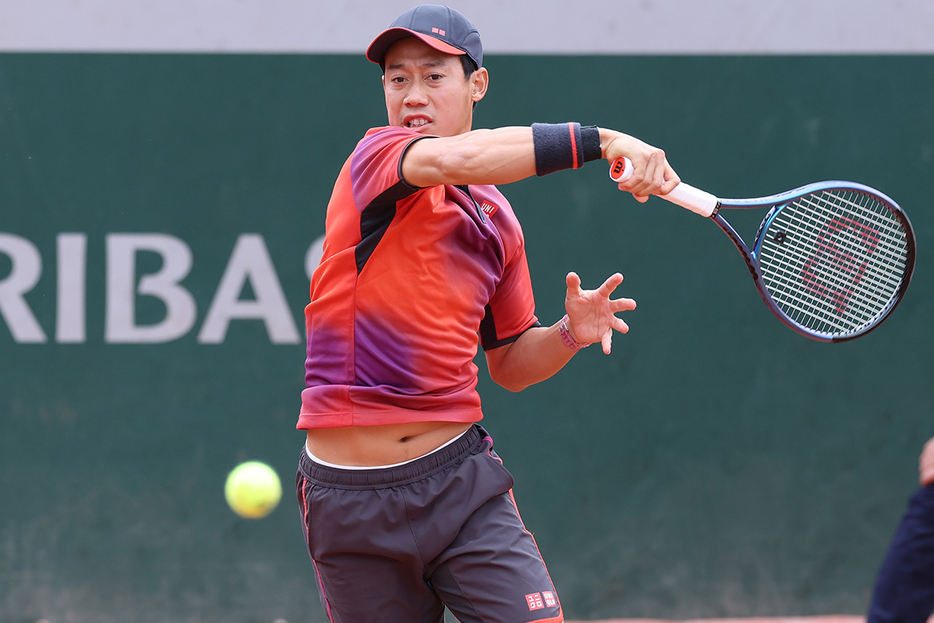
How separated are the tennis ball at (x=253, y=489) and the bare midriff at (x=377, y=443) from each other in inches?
56.2

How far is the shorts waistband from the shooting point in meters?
1.88

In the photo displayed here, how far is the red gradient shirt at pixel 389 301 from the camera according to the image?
1.86 m

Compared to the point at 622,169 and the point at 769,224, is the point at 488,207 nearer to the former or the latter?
the point at 622,169

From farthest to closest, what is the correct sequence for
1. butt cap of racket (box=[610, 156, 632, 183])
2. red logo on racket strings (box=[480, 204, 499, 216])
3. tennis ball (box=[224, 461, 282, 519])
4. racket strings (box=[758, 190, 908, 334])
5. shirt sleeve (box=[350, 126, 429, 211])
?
tennis ball (box=[224, 461, 282, 519]) → racket strings (box=[758, 190, 908, 334]) → red logo on racket strings (box=[480, 204, 499, 216]) → shirt sleeve (box=[350, 126, 429, 211]) → butt cap of racket (box=[610, 156, 632, 183])

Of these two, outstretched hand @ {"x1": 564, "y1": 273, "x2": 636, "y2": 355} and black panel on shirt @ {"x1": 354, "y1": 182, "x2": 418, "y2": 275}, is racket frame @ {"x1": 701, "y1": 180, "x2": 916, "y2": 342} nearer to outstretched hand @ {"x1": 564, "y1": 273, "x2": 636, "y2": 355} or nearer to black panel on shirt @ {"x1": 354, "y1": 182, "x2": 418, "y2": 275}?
outstretched hand @ {"x1": 564, "y1": 273, "x2": 636, "y2": 355}

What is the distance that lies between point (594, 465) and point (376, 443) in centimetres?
174

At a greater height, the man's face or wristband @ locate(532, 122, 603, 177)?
the man's face

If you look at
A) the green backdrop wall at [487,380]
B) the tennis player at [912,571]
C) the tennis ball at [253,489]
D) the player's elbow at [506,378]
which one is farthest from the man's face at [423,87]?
the tennis ball at [253,489]

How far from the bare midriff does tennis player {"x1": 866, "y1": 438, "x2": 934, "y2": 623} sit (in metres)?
1.02

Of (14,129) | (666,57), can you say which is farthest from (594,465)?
(14,129)

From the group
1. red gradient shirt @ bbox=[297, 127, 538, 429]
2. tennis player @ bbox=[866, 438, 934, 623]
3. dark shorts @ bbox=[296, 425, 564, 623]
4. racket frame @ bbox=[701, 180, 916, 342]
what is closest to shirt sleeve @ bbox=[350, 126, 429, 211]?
red gradient shirt @ bbox=[297, 127, 538, 429]

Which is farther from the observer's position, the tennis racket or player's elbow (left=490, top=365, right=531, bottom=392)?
player's elbow (left=490, top=365, right=531, bottom=392)

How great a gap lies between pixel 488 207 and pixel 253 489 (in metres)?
1.65
